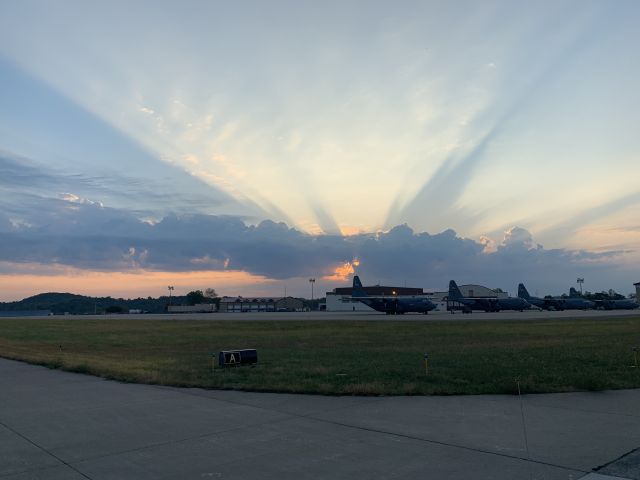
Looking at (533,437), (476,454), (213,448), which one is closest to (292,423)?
(213,448)

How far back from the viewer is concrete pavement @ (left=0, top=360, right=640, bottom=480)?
270 inches

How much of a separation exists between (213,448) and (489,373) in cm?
945

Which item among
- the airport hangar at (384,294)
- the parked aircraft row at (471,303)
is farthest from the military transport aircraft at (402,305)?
the airport hangar at (384,294)

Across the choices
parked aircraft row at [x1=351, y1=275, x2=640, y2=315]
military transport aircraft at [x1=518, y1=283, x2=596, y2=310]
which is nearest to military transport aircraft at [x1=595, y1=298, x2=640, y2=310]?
parked aircraft row at [x1=351, y1=275, x2=640, y2=315]

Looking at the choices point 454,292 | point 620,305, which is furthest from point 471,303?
point 620,305

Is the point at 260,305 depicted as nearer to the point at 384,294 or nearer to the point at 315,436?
the point at 384,294

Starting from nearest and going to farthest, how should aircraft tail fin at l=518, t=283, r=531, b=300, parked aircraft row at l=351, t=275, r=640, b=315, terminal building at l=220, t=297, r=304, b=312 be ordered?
1. parked aircraft row at l=351, t=275, r=640, b=315
2. aircraft tail fin at l=518, t=283, r=531, b=300
3. terminal building at l=220, t=297, r=304, b=312

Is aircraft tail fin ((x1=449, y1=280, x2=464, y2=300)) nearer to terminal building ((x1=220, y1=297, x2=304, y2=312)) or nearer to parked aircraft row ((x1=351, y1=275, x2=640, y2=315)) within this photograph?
parked aircraft row ((x1=351, y1=275, x2=640, y2=315))

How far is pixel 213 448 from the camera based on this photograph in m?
7.91

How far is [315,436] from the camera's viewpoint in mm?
8562

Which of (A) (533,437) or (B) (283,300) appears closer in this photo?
(A) (533,437)

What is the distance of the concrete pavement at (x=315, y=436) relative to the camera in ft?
22.5

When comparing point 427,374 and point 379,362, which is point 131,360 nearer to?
point 379,362

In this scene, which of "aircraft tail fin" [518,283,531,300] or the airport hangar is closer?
"aircraft tail fin" [518,283,531,300]
